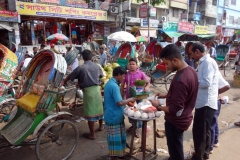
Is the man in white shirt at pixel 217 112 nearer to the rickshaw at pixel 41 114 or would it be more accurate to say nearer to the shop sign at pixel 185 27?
the rickshaw at pixel 41 114

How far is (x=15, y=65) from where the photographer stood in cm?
439

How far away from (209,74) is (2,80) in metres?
3.94

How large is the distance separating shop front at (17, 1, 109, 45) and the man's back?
44.6 feet

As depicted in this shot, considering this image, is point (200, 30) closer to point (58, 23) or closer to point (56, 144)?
point (58, 23)

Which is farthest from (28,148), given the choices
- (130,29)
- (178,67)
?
(130,29)

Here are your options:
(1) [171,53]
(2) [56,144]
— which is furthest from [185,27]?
(1) [171,53]

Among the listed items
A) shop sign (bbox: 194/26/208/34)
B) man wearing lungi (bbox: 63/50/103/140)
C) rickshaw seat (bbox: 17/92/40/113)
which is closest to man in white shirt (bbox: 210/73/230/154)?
man wearing lungi (bbox: 63/50/103/140)

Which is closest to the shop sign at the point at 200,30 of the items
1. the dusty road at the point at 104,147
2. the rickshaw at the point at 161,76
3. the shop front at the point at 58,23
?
the shop front at the point at 58,23

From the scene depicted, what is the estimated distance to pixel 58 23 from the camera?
16.6m

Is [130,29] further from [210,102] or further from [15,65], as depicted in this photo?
[210,102]

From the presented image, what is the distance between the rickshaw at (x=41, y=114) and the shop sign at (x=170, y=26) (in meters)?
21.0

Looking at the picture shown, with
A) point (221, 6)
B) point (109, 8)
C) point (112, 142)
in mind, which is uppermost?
point (221, 6)

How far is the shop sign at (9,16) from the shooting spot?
1182cm

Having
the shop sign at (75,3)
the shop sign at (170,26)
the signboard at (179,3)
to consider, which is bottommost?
the shop sign at (170,26)
